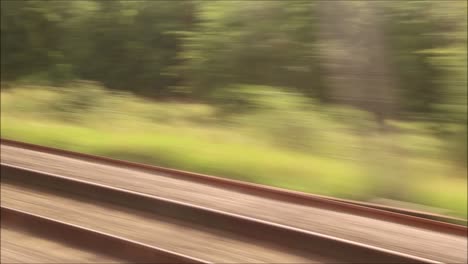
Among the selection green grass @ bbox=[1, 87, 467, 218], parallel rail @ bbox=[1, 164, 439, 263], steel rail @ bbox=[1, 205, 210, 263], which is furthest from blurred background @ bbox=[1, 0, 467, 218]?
steel rail @ bbox=[1, 205, 210, 263]

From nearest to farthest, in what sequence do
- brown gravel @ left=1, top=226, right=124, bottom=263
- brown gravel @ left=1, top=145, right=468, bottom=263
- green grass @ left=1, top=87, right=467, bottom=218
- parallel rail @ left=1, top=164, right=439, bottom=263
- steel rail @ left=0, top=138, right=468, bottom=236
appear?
parallel rail @ left=1, top=164, right=439, bottom=263, brown gravel @ left=1, top=145, right=468, bottom=263, brown gravel @ left=1, top=226, right=124, bottom=263, steel rail @ left=0, top=138, right=468, bottom=236, green grass @ left=1, top=87, right=467, bottom=218

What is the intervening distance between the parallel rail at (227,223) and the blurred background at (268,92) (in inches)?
48.7

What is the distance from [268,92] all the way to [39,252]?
3.87 m

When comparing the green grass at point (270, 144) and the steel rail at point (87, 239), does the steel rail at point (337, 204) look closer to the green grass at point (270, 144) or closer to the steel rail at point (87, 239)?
the green grass at point (270, 144)

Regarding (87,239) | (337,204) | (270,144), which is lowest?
(337,204)

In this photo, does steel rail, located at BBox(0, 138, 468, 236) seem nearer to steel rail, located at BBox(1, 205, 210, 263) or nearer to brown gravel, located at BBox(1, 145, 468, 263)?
brown gravel, located at BBox(1, 145, 468, 263)

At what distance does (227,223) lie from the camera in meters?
5.55

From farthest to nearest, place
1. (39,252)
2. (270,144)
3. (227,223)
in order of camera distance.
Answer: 1. (270,144)
2. (227,223)
3. (39,252)

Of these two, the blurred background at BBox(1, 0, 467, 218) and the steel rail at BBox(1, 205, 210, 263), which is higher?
the blurred background at BBox(1, 0, 467, 218)

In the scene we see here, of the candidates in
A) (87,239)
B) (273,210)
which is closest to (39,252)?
(87,239)

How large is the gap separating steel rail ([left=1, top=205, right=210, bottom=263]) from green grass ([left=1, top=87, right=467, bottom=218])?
6.46 feet

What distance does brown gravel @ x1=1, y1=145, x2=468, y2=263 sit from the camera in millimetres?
5008

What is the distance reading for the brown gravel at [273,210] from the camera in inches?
197

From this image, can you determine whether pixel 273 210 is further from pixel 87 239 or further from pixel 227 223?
pixel 87 239
